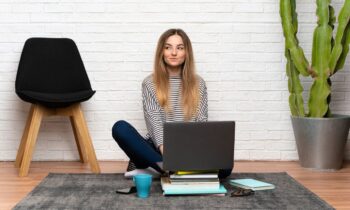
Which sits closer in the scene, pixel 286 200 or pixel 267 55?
pixel 286 200

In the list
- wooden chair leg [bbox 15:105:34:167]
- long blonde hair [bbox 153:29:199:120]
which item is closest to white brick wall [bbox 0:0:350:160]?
wooden chair leg [bbox 15:105:34:167]

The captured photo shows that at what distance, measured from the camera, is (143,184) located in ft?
8.29

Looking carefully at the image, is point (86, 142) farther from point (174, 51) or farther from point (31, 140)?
point (174, 51)

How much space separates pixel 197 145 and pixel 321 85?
1373mm

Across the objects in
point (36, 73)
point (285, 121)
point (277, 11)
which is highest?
point (277, 11)

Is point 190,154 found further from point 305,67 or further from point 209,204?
point 305,67

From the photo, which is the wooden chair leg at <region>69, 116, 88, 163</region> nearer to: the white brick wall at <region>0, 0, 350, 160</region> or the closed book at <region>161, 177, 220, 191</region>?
the white brick wall at <region>0, 0, 350, 160</region>

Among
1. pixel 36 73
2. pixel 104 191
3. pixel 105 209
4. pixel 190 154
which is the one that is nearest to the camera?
pixel 105 209

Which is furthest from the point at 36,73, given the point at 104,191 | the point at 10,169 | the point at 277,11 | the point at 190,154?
the point at 277,11

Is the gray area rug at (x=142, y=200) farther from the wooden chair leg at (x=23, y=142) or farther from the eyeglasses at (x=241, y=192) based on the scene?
the wooden chair leg at (x=23, y=142)

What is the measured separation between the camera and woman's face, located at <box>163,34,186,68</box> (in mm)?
3109

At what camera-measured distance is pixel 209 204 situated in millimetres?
2477

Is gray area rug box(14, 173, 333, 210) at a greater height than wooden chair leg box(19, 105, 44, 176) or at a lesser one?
lesser

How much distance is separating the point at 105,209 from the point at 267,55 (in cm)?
196
